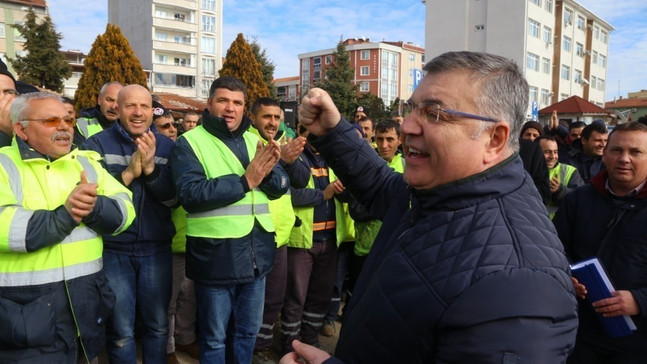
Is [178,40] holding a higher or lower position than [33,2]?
lower

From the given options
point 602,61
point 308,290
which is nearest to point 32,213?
point 308,290

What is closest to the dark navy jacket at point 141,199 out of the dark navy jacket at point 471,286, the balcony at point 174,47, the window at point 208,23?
the dark navy jacket at point 471,286

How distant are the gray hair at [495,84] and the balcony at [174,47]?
5211cm

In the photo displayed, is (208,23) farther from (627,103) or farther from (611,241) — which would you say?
(627,103)

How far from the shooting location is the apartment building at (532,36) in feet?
126

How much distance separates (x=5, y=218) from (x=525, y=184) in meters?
2.41

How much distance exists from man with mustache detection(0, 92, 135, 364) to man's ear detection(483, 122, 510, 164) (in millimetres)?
2047

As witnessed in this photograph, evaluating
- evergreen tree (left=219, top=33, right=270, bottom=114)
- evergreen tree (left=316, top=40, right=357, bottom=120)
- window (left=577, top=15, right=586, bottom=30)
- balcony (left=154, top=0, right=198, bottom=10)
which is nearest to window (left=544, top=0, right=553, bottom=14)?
window (left=577, top=15, right=586, bottom=30)

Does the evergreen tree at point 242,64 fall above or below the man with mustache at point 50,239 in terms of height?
above

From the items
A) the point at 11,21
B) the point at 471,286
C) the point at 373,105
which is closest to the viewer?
the point at 471,286

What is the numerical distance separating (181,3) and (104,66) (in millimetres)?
28569

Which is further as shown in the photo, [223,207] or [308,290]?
[308,290]

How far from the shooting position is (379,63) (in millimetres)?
70750

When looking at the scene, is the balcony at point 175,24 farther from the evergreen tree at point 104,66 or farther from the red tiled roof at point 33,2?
the evergreen tree at point 104,66
